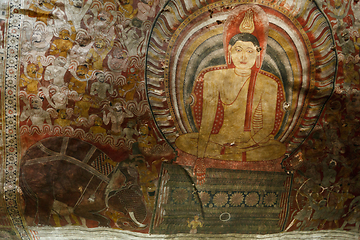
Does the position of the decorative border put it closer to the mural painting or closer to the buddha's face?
the mural painting

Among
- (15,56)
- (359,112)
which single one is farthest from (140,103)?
(359,112)

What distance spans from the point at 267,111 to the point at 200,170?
111 cm

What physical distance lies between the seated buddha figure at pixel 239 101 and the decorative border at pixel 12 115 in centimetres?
187

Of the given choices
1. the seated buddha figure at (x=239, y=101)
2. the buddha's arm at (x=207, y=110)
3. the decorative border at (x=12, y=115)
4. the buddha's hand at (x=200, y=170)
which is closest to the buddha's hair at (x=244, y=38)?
the seated buddha figure at (x=239, y=101)

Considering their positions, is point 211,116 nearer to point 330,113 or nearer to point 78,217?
point 330,113

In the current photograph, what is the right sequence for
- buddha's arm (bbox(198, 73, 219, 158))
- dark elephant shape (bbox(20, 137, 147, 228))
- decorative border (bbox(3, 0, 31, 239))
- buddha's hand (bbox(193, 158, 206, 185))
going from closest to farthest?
decorative border (bbox(3, 0, 31, 239)) < dark elephant shape (bbox(20, 137, 147, 228)) < buddha's arm (bbox(198, 73, 219, 158)) < buddha's hand (bbox(193, 158, 206, 185))

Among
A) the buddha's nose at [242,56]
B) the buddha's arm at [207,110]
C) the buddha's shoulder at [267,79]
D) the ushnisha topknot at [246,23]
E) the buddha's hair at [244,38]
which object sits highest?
the ushnisha topknot at [246,23]

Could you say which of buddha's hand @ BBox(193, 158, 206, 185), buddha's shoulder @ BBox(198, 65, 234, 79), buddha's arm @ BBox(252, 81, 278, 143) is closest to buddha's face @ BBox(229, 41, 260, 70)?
buddha's shoulder @ BBox(198, 65, 234, 79)

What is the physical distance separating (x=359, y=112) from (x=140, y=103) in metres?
2.92

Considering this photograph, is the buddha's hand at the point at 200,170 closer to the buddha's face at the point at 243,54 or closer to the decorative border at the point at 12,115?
the buddha's face at the point at 243,54

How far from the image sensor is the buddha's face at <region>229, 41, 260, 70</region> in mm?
3287

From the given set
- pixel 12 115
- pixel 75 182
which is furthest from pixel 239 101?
pixel 12 115

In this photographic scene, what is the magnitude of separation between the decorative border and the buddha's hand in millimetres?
2099

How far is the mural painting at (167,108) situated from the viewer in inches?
121
